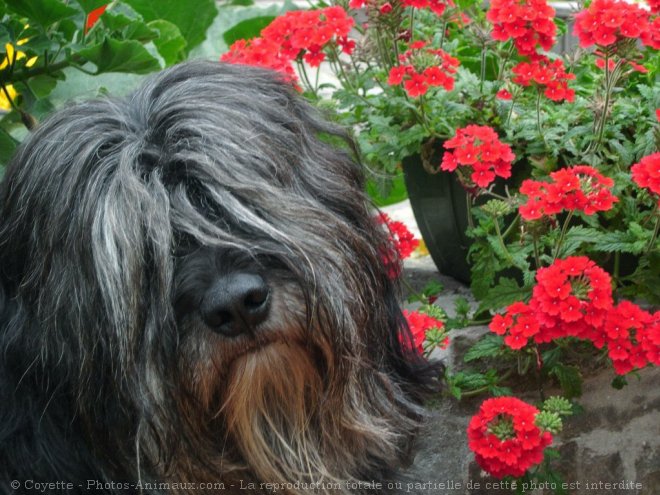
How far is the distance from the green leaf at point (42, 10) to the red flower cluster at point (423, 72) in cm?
87

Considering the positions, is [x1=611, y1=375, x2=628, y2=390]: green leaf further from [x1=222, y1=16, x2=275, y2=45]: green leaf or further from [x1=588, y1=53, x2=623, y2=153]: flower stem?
[x1=222, y1=16, x2=275, y2=45]: green leaf

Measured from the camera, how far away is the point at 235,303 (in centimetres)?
183

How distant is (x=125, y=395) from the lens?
6.54 ft

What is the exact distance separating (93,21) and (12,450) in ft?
4.63

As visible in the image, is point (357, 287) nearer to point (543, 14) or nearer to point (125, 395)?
point (125, 395)

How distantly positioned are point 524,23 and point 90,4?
112 cm

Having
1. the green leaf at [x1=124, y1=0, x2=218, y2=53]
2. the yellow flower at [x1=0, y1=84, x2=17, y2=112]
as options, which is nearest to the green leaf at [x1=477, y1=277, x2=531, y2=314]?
the yellow flower at [x1=0, y1=84, x2=17, y2=112]

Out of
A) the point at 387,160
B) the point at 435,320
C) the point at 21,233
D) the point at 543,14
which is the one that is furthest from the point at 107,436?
the point at 543,14

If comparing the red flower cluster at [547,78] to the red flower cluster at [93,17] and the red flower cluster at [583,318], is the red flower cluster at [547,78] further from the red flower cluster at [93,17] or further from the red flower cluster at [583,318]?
the red flower cluster at [93,17]

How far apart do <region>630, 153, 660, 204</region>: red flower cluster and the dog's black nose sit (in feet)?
3.50

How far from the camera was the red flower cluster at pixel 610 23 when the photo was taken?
2578 mm

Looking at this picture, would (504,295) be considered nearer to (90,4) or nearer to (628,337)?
(628,337)

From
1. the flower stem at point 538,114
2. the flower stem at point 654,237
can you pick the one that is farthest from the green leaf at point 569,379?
the flower stem at point 538,114

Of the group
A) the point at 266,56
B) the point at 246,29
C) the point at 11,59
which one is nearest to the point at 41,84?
the point at 11,59
